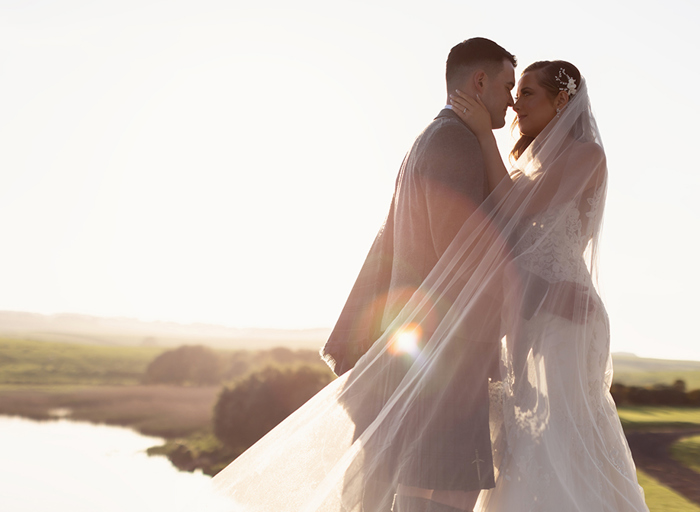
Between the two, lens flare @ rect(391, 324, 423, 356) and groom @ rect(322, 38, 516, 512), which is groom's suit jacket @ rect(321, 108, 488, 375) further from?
lens flare @ rect(391, 324, 423, 356)

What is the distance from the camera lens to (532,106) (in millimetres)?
2617

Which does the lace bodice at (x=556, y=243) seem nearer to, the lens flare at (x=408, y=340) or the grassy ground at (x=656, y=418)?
the lens flare at (x=408, y=340)

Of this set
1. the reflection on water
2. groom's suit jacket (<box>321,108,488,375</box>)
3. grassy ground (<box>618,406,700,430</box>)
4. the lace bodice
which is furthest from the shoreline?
the lace bodice

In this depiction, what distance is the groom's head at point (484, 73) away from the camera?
212cm

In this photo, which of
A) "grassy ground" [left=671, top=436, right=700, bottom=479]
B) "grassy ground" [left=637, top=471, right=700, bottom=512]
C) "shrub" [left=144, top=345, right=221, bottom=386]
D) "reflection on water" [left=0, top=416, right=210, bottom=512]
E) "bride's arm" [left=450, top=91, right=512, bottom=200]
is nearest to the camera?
"bride's arm" [left=450, top=91, right=512, bottom=200]

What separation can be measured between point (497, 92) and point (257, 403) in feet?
19.1

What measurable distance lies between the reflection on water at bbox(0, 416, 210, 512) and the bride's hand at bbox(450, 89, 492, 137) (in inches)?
172

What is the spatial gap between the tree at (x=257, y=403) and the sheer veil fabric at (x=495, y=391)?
16.5 ft

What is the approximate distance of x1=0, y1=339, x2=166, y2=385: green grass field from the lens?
872cm

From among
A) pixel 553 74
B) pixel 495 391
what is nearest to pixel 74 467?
pixel 495 391

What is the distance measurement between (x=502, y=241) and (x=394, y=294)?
48 cm

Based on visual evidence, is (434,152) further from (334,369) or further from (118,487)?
(118,487)

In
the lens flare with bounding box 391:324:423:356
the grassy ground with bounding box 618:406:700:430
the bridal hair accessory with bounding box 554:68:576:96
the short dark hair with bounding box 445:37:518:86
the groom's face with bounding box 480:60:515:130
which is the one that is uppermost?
the bridal hair accessory with bounding box 554:68:576:96

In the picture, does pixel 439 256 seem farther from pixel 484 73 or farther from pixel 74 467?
pixel 74 467
